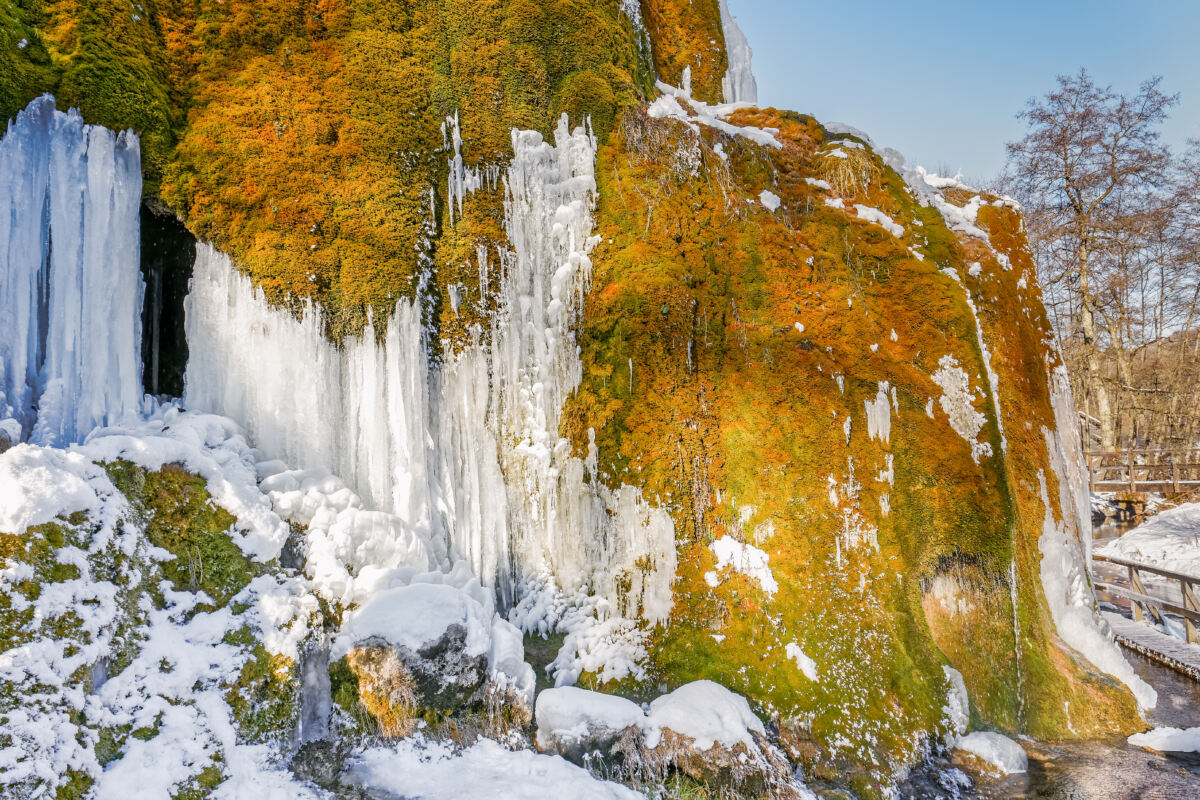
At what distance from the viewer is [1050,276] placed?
24281mm

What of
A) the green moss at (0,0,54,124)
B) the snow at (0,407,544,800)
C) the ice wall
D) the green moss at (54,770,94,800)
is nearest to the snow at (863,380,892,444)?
the ice wall

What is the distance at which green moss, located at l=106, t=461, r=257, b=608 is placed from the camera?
4770mm

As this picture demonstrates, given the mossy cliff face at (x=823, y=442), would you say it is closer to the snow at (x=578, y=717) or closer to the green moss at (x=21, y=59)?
the snow at (x=578, y=717)

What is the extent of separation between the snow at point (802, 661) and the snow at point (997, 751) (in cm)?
156

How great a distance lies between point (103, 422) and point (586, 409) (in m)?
4.49

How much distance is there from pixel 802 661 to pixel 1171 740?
4.07 metres

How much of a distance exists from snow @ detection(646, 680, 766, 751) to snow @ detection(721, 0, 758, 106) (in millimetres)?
10883

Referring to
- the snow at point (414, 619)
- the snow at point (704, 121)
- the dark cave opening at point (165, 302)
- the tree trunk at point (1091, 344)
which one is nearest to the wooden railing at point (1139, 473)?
the tree trunk at point (1091, 344)

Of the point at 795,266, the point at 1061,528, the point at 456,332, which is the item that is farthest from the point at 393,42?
the point at 1061,528

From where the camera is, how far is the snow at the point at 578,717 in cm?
514

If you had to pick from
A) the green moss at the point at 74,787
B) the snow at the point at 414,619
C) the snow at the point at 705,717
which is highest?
the snow at the point at 414,619

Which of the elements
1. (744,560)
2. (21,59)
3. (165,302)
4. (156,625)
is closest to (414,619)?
(156,625)

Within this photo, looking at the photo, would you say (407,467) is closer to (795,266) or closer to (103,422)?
(103,422)

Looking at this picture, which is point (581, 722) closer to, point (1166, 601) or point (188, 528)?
point (188, 528)
